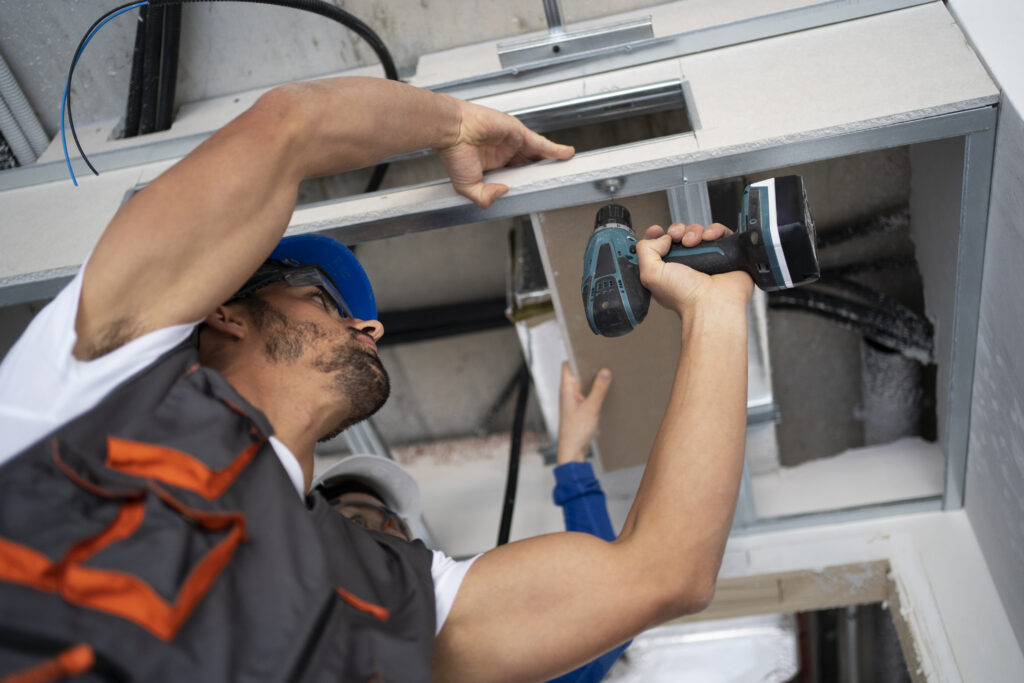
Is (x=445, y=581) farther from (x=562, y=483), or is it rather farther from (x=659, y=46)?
(x=659, y=46)

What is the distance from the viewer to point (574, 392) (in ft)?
4.59

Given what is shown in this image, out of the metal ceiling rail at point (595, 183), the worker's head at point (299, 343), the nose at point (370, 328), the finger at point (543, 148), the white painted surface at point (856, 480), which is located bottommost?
the white painted surface at point (856, 480)

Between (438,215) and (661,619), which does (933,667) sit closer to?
(661,619)

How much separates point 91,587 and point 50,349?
Answer: 0.75ft

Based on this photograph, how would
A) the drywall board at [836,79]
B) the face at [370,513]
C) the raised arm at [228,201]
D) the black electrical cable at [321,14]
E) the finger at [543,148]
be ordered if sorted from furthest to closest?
1. the face at [370,513]
2. the black electrical cable at [321,14]
3. the finger at [543,148]
4. the drywall board at [836,79]
5. the raised arm at [228,201]

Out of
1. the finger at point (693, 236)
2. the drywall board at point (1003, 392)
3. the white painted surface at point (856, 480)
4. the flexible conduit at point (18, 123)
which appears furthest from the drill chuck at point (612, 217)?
the flexible conduit at point (18, 123)

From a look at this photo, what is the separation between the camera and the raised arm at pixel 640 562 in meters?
0.76

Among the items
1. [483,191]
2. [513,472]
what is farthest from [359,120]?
[513,472]

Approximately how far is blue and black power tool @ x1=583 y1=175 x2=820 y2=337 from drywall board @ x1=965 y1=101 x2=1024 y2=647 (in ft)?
0.86

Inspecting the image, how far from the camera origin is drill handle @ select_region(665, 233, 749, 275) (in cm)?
85

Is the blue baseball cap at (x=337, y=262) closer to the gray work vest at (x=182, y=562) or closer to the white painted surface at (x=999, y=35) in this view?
the gray work vest at (x=182, y=562)

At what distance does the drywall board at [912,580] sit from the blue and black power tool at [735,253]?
795mm

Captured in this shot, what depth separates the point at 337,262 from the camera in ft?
3.59

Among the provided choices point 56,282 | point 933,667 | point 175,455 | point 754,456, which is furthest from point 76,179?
point 933,667
